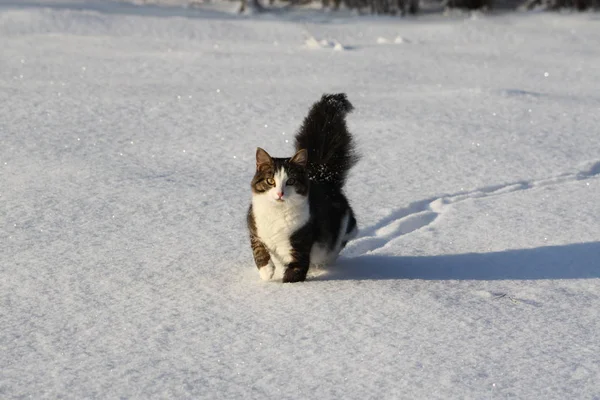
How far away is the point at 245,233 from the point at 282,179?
33.0 inches

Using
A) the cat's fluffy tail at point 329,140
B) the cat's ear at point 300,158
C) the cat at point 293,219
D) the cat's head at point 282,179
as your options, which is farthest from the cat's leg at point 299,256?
the cat's fluffy tail at point 329,140

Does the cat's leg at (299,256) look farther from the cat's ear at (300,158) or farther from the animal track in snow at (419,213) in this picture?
the animal track in snow at (419,213)

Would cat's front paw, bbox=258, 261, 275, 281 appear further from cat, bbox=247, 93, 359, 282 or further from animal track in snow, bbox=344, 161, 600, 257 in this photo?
animal track in snow, bbox=344, 161, 600, 257

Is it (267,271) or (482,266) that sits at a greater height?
(267,271)

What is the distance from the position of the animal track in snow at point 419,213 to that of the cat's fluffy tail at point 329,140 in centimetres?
34

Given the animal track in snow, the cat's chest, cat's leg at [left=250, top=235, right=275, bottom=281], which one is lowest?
the animal track in snow

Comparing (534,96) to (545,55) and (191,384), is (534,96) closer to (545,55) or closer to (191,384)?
(545,55)

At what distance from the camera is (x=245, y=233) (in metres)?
4.34

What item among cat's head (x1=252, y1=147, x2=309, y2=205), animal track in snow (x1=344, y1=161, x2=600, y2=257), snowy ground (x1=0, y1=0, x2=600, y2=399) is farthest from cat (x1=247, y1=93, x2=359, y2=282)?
animal track in snow (x1=344, y1=161, x2=600, y2=257)

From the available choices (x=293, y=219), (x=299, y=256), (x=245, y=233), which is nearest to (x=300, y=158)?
(x=293, y=219)

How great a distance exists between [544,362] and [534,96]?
4.74 meters

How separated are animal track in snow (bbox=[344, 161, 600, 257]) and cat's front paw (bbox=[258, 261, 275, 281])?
0.63 m

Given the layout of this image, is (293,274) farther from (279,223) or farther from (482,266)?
(482,266)

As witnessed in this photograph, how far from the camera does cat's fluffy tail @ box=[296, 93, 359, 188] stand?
4156 mm
